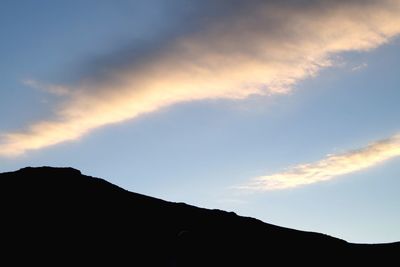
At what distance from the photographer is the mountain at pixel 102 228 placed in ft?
29.7

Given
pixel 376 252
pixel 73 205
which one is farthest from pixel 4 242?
pixel 376 252

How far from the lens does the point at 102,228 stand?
10039 mm

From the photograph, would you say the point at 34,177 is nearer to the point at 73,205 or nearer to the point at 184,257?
the point at 73,205

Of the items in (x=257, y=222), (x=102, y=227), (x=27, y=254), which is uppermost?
(x=257, y=222)

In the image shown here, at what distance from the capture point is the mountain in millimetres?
9047

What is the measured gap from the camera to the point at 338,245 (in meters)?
16.1

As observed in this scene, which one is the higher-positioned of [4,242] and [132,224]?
[132,224]

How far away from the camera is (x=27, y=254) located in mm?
8719

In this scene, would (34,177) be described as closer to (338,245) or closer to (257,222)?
(257,222)

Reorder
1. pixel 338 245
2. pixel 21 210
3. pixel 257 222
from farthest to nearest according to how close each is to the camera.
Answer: pixel 338 245, pixel 257 222, pixel 21 210

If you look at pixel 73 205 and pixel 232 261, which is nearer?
pixel 73 205

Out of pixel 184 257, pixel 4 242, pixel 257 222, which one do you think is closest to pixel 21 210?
pixel 4 242

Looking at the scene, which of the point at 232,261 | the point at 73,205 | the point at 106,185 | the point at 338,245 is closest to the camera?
the point at 73,205

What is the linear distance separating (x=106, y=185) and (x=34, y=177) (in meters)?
1.70
